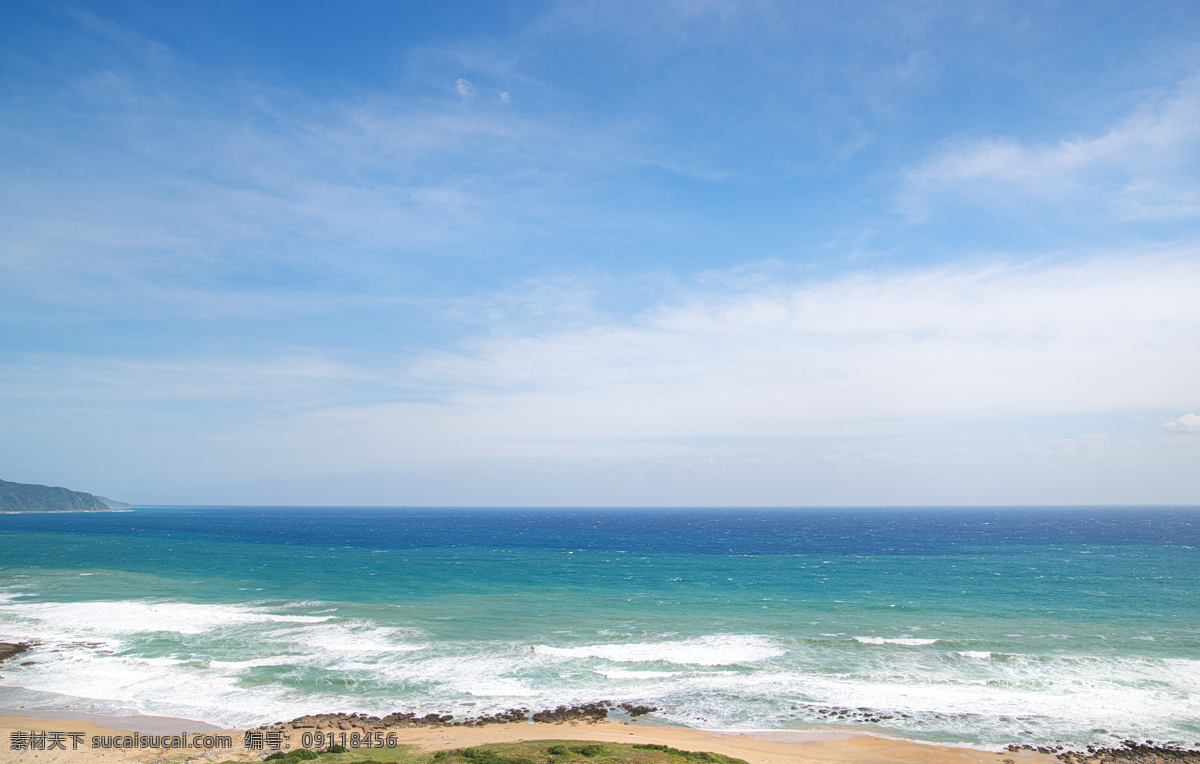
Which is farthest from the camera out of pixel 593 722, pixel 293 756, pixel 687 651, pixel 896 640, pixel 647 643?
pixel 896 640

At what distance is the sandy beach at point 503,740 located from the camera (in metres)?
25.7

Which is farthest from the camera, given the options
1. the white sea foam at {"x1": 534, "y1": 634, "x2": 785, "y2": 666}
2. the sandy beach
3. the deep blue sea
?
the white sea foam at {"x1": 534, "y1": 634, "x2": 785, "y2": 666}

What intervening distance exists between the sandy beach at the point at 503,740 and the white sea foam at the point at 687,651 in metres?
10.3

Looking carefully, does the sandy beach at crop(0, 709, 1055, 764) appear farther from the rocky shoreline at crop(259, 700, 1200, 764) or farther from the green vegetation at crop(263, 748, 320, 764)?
the green vegetation at crop(263, 748, 320, 764)

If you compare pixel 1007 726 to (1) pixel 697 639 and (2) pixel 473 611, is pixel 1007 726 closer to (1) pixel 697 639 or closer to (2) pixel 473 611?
(1) pixel 697 639

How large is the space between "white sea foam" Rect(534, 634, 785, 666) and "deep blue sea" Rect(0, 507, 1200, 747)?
25cm

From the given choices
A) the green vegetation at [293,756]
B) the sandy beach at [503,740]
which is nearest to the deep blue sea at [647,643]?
the sandy beach at [503,740]

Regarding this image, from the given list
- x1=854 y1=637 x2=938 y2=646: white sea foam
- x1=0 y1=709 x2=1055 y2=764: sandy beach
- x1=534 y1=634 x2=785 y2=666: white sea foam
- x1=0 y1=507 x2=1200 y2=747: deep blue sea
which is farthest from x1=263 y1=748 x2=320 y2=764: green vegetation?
x1=854 y1=637 x2=938 y2=646: white sea foam

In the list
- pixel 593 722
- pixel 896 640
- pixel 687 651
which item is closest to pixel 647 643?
pixel 687 651

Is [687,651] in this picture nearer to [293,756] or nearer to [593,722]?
[593,722]

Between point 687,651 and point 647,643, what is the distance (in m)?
3.26

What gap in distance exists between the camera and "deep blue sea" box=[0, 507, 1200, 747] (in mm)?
31703

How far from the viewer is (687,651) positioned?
41.4 m

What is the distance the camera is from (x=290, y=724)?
28984mm
